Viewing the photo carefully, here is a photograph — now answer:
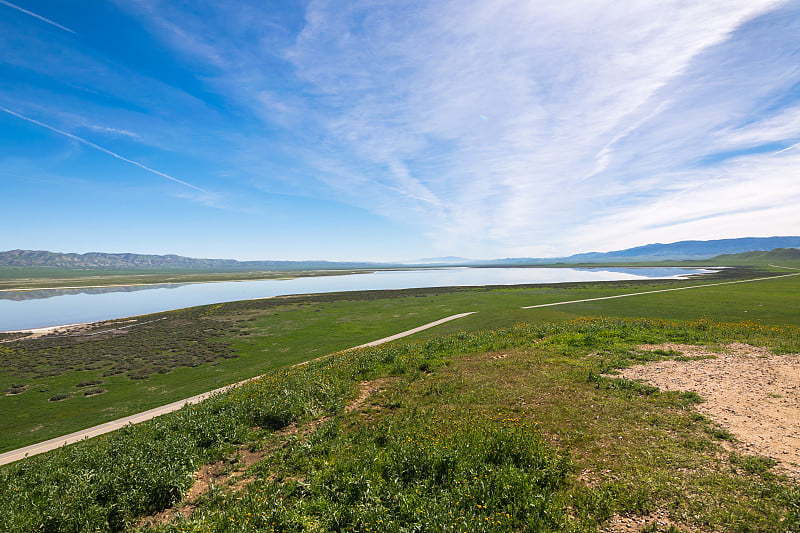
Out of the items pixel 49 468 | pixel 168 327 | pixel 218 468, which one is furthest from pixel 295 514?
pixel 168 327

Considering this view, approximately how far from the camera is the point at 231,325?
52125 mm

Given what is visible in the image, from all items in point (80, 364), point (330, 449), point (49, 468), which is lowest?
point (80, 364)

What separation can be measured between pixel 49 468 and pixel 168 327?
49814 mm

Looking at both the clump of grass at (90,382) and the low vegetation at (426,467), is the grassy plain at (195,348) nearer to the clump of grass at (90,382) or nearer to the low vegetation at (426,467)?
the clump of grass at (90,382)

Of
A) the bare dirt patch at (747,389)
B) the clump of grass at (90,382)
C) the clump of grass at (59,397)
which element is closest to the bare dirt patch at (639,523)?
the bare dirt patch at (747,389)

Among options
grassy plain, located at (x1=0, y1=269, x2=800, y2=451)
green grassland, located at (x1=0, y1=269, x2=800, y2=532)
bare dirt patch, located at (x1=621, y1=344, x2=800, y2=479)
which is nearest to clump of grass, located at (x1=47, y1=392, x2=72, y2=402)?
grassy plain, located at (x1=0, y1=269, x2=800, y2=451)

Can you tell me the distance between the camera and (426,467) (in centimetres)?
793

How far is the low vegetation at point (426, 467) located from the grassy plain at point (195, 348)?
14.1 m

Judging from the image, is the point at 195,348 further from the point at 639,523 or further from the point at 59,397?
the point at 639,523

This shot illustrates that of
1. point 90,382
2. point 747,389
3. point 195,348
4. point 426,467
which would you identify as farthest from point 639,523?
point 195,348

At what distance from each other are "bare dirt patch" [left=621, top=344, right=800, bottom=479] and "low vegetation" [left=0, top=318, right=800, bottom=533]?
0.67 metres

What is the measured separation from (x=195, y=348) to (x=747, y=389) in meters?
47.9

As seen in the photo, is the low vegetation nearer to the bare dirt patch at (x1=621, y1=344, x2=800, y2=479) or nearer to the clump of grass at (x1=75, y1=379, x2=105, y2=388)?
the bare dirt patch at (x1=621, y1=344, x2=800, y2=479)

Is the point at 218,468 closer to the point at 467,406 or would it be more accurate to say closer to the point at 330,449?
the point at 330,449
